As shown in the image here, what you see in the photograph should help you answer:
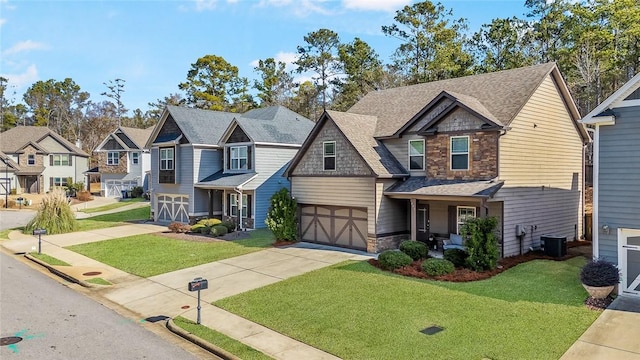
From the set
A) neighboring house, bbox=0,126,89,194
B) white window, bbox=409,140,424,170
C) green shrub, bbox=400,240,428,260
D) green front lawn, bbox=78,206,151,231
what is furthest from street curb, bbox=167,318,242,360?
neighboring house, bbox=0,126,89,194

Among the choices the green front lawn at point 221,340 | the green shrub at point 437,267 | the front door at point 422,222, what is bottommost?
the green front lawn at point 221,340

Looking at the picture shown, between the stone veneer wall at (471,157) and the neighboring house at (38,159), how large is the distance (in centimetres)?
5083

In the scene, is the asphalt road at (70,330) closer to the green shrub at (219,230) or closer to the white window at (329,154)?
the green shrub at (219,230)

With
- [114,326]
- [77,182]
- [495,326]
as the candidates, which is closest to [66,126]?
[77,182]

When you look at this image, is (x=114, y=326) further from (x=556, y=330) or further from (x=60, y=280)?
(x=556, y=330)

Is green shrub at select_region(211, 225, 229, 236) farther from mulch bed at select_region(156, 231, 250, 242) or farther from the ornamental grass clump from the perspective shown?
the ornamental grass clump

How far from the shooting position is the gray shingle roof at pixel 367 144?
1977 cm

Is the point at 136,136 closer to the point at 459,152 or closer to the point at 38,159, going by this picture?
the point at 38,159

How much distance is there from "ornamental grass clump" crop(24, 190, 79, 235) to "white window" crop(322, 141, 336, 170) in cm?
1812

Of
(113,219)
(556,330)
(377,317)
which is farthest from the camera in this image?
(113,219)

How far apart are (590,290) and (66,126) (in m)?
102

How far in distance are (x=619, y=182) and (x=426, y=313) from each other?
23.7 ft

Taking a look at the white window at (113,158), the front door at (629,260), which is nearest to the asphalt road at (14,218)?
the white window at (113,158)

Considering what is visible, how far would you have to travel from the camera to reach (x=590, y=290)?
12.0m
